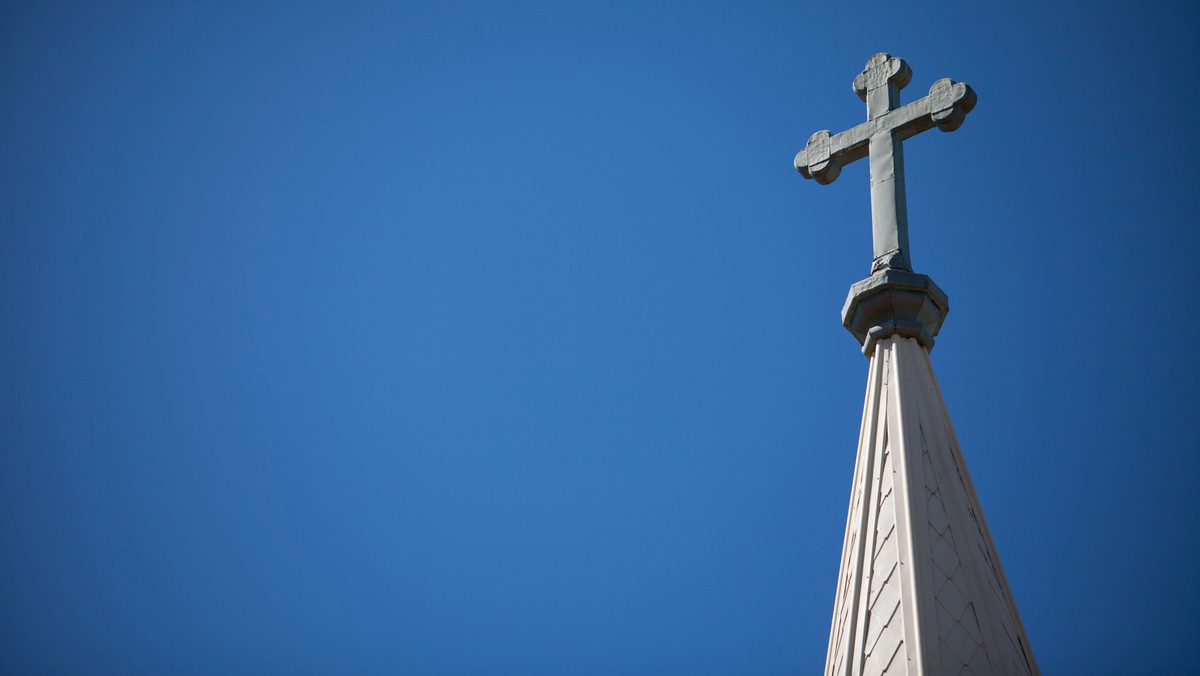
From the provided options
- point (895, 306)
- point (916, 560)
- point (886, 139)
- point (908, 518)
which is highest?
point (886, 139)

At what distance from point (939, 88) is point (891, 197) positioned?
43.7 inches

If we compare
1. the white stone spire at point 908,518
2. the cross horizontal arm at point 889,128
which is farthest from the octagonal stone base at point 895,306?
the cross horizontal arm at point 889,128

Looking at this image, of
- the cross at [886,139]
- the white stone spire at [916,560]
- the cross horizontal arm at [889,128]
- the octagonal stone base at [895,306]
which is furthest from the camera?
the cross horizontal arm at [889,128]

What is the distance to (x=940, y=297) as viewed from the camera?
965 centimetres

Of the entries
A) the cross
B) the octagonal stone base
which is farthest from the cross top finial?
the octagonal stone base

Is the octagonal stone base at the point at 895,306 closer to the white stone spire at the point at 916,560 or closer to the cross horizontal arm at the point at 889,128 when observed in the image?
the white stone spire at the point at 916,560

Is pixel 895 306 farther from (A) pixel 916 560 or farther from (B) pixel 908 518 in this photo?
(A) pixel 916 560

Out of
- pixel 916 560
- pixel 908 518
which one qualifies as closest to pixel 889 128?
pixel 908 518

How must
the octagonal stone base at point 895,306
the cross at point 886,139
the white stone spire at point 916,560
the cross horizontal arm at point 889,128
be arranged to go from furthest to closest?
the cross horizontal arm at point 889,128 < the cross at point 886,139 < the octagonal stone base at point 895,306 < the white stone spire at point 916,560

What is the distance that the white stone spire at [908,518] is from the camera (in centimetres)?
767

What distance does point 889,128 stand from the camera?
10852mm

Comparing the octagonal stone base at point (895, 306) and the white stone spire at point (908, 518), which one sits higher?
the octagonal stone base at point (895, 306)

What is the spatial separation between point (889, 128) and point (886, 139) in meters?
0.10

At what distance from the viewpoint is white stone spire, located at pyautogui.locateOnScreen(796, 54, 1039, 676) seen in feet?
25.2
